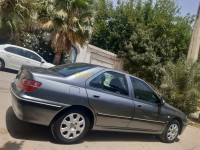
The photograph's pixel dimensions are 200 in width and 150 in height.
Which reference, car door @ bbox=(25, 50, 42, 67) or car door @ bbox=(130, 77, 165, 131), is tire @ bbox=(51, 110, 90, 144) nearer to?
car door @ bbox=(130, 77, 165, 131)

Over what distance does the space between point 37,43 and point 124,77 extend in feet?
36.6

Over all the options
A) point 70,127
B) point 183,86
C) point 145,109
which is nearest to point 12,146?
point 70,127

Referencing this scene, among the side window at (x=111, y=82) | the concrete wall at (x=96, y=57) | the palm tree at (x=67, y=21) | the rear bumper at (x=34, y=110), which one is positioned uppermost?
the palm tree at (x=67, y=21)

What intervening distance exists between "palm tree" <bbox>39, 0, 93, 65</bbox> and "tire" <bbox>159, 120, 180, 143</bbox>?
28.6ft

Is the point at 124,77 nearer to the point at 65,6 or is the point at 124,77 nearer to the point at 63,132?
the point at 63,132

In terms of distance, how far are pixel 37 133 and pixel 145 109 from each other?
237 cm

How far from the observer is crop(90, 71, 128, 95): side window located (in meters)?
3.88

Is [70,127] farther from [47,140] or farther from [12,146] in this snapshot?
[12,146]

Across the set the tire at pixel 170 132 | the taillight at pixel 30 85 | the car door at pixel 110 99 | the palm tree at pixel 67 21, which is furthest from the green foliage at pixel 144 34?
the taillight at pixel 30 85

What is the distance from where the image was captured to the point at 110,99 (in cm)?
388

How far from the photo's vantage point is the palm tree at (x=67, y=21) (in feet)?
38.7

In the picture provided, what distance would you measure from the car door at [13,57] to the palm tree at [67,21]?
3.10 meters

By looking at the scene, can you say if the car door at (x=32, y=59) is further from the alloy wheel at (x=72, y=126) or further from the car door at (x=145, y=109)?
the alloy wheel at (x=72, y=126)

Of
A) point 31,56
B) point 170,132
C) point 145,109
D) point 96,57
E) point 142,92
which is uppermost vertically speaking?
point 96,57
